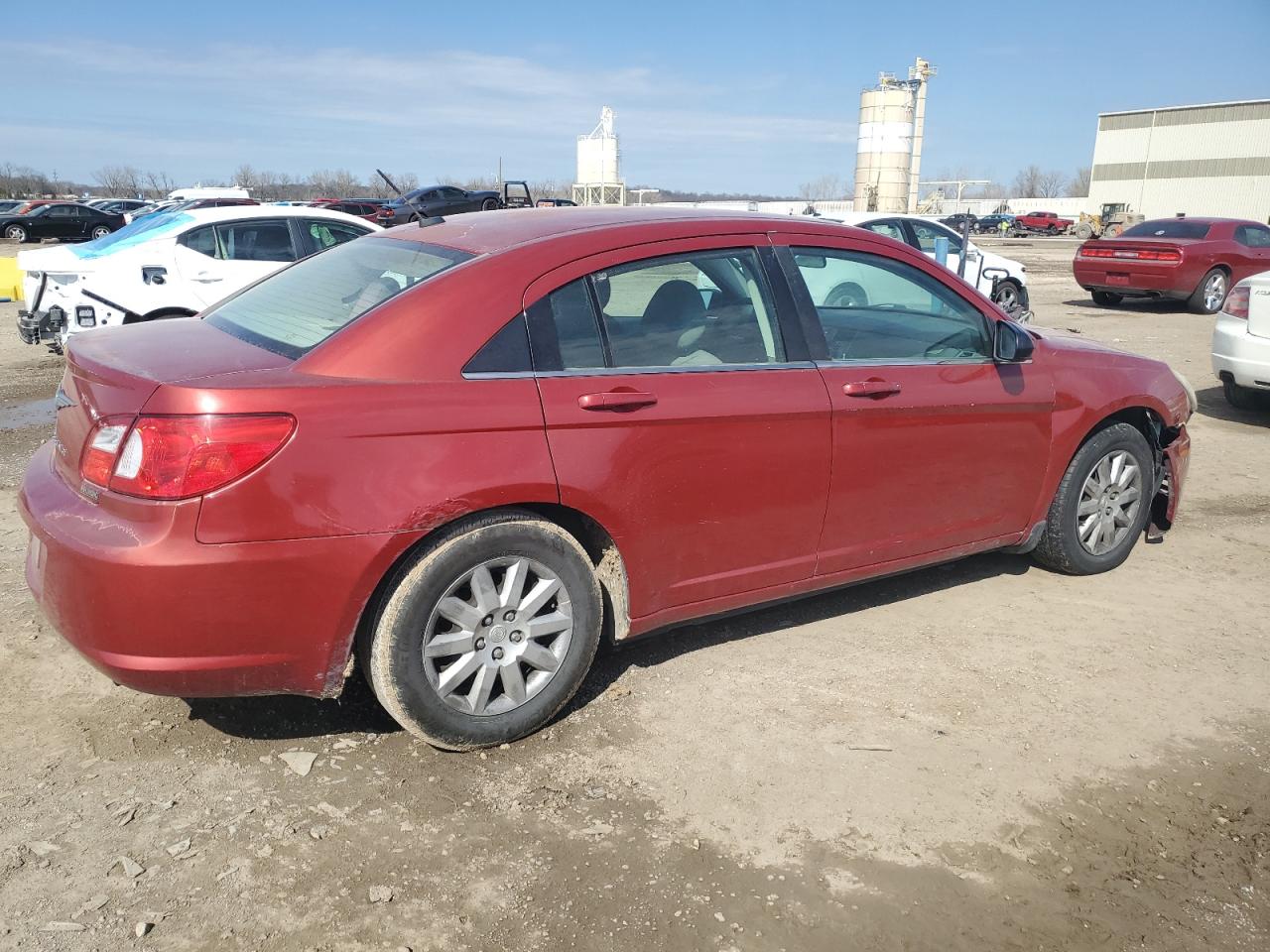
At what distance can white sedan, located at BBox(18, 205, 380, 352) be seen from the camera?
29.9 feet

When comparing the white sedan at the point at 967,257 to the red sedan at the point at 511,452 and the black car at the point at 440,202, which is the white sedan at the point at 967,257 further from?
the black car at the point at 440,202

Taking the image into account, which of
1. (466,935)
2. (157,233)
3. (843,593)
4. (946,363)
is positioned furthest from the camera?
(157,233)

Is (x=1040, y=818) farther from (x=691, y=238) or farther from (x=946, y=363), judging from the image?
(x=691, y=238)

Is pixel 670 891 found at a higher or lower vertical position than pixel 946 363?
lower

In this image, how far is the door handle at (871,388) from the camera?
12.1 ft

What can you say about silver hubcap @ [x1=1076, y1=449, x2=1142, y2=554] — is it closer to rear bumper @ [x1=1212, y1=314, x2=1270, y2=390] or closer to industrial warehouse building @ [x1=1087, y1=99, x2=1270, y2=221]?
rear bumper @ [x1=1212, y1=314, x2=1270, y2=390]

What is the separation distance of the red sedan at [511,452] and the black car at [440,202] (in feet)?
85.4

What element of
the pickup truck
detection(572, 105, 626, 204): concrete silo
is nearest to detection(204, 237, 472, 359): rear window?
detection(572, 105, 626, 204): concrete silo

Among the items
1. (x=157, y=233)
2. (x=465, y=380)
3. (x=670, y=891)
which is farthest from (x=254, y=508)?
(x=157, y=233)

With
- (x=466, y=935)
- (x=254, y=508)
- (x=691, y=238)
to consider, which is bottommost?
(x=466, y=935)

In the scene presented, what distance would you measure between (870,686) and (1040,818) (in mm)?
864

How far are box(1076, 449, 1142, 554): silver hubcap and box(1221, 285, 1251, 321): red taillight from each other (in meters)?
4.20

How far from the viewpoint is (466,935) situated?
2414 millimetres

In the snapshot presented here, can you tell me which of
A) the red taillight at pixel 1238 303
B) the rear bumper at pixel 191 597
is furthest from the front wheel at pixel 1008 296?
the rear bumper at pixel 191 597
